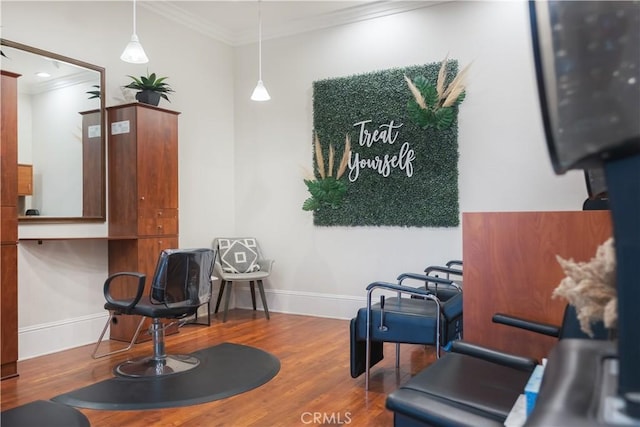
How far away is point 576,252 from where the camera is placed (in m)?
2.06

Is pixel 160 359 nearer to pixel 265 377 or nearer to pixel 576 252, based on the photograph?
pixel 265 377

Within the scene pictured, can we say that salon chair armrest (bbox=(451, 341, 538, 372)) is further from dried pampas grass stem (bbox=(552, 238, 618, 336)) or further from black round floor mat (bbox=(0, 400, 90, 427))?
black round floor mat (bbox=(0, 400, 90, 427))

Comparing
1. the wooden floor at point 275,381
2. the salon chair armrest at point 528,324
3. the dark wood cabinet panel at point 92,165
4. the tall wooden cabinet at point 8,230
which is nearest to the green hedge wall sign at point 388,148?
the wooden floor at point 275,381

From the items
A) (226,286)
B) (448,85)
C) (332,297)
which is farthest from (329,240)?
(448,85)

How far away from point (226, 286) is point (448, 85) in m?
3.30

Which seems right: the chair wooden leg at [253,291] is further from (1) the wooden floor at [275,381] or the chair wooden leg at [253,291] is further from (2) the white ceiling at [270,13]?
(2) the white ceiling at [270,13]

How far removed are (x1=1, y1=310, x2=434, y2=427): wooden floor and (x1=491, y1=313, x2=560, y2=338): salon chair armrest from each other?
2.77ft

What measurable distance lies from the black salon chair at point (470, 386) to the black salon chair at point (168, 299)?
6.28 ft

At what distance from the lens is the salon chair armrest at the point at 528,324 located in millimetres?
1973

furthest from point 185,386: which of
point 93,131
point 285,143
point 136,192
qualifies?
point 285,143

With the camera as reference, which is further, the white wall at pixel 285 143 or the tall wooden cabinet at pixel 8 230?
the white wall at pixel 285 143

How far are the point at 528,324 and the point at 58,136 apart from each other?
380 cm

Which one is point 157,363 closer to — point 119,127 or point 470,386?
point 119,127

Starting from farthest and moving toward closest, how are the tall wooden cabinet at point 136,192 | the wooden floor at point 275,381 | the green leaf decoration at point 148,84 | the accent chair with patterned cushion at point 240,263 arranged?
the accent chair with patterned cushion at point 240,263, the green leaf decoration at point 148,84, the tall wooden cabinet at point 136,192, the wooden floor at point 275,381
